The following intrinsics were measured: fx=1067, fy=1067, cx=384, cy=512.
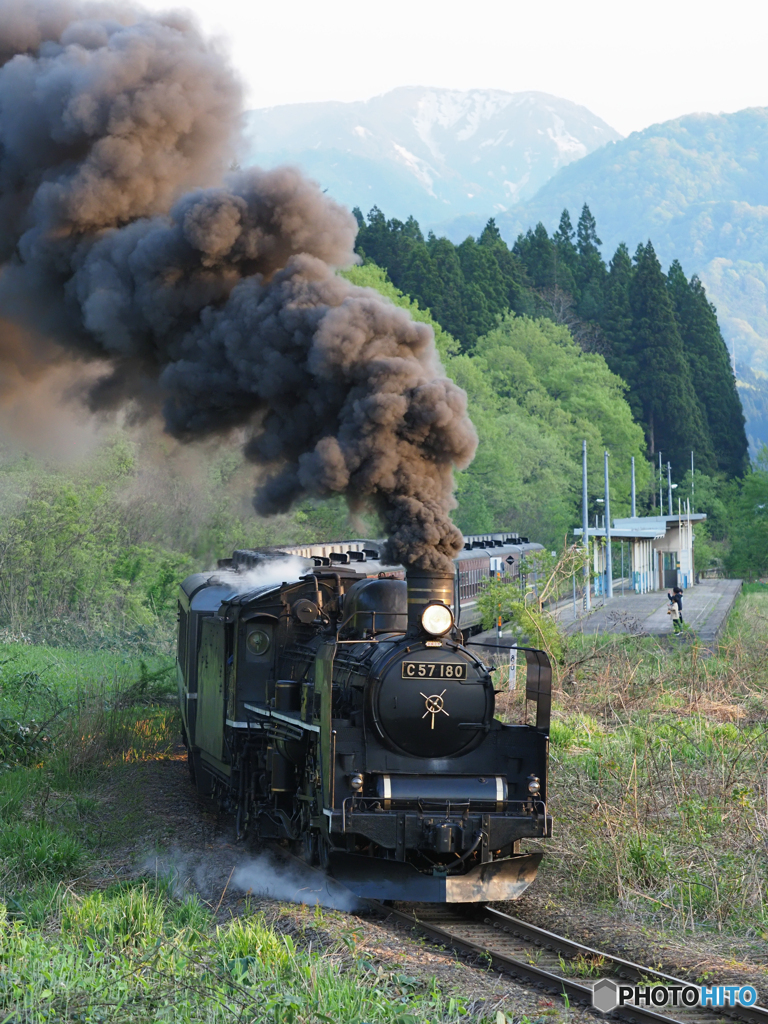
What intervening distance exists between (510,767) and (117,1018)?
392 cm

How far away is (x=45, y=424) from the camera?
17.0 m

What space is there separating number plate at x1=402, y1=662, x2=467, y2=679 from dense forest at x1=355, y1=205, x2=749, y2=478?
54.5m

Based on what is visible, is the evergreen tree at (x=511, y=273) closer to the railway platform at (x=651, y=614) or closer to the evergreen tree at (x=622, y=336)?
the evergreen tree at (x=622, y=336)

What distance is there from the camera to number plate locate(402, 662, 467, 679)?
8328 millimetres

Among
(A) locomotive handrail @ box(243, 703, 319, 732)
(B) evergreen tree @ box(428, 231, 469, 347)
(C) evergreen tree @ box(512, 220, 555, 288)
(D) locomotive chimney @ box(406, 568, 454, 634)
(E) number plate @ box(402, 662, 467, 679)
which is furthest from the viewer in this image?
(C) evergreen tree @ box(512, 220, 555, 288)

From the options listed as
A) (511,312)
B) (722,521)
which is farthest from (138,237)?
(722,521)

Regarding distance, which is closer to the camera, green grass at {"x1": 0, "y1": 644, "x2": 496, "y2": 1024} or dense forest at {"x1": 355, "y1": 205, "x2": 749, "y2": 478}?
green grass at {"x1": 0, "y1": 644, "x2": 496, "y2": 1024}

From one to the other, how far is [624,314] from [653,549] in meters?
31.8

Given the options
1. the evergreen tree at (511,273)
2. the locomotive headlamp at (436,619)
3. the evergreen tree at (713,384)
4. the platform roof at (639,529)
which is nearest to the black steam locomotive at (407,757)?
the locomotive headlamp at (436,619)

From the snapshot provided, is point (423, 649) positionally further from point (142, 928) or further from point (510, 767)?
point (142, 928)

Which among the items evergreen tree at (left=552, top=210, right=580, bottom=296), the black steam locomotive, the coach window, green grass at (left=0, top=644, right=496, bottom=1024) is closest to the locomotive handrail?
the black steam locomotive

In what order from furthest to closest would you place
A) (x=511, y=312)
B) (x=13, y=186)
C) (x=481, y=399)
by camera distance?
(x=511, y=312) → (x=481, y=399) → (x=13, y=186)

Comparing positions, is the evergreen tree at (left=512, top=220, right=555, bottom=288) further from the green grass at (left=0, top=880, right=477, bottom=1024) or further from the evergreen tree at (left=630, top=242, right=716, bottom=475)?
the green grass at (left=0, top=880, right=477, bottom=1024)

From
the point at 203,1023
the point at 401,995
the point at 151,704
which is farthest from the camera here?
the point at 151,704
